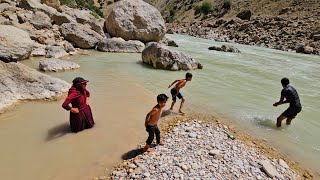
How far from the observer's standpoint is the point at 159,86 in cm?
1356

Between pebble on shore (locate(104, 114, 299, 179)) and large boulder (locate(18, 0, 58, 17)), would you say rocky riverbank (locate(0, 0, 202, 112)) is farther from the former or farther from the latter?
pebble on shore (locate(104, 114, 299, 179))

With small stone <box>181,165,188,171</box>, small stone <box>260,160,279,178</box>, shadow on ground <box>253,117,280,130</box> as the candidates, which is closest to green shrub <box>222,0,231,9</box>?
shadow on ground <box>253,117,280,130</box>

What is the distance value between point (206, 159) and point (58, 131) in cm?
391

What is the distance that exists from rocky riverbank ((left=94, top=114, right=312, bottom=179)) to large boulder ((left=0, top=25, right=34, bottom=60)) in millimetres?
10638

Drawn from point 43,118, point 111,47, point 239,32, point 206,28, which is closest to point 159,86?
point 43,118

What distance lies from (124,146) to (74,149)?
46.3 inches

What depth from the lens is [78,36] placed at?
72.1 feet

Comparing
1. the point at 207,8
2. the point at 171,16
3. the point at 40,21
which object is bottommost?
the point at 40,21

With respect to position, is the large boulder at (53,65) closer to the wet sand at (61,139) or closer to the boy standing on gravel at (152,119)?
the wet sand at (61,139)

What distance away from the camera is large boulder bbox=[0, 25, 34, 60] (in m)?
15.0

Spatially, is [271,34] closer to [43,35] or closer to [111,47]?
[111,47]

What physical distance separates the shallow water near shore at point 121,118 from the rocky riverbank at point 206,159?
53cm

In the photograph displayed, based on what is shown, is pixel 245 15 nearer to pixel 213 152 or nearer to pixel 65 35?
pixel 65 35

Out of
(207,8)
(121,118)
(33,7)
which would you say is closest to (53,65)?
(121,118)
